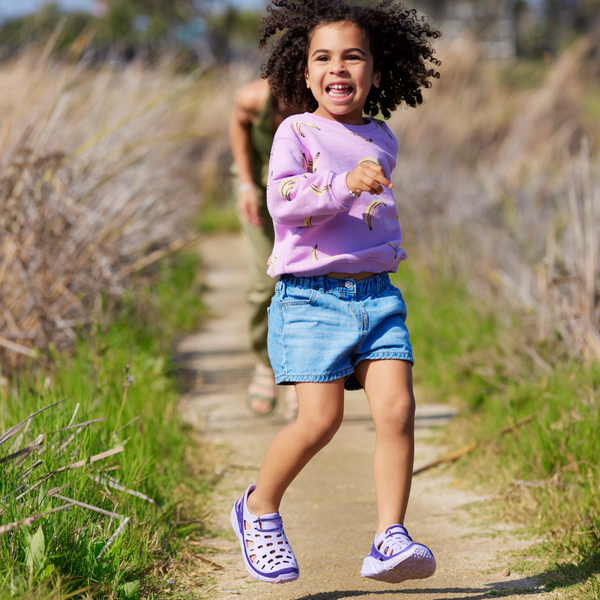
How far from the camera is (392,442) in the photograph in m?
2.21

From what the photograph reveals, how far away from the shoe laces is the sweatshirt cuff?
86cm

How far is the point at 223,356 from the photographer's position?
5508 millimetres

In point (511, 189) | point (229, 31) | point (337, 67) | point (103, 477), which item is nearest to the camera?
point (337, 67)

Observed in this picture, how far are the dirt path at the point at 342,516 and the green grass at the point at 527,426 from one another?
0.12 meters

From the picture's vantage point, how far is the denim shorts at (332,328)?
7.36 feet

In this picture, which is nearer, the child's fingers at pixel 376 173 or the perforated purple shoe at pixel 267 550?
the child's fingers at pixel 376 173

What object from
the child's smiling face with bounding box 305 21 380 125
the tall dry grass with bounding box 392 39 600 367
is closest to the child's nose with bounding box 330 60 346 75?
the child's smiling face with bounding box 305 21 380 125

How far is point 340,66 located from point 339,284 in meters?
0.61

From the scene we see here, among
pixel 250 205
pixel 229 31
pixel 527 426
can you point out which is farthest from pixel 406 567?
pixel 229 31

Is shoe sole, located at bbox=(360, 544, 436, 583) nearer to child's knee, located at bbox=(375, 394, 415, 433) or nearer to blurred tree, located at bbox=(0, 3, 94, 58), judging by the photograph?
child's knee, located at bbox=(375, 394, 415, 433)

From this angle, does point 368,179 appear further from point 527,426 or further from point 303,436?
point 527,426

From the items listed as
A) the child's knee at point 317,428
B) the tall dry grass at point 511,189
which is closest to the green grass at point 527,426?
the tall dry grass at point 511,189

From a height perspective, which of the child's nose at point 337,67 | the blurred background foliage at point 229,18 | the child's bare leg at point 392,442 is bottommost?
the child's bare leg at point 392,442

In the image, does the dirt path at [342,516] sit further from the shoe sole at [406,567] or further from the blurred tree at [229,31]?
the blurred tree at [229,31]
